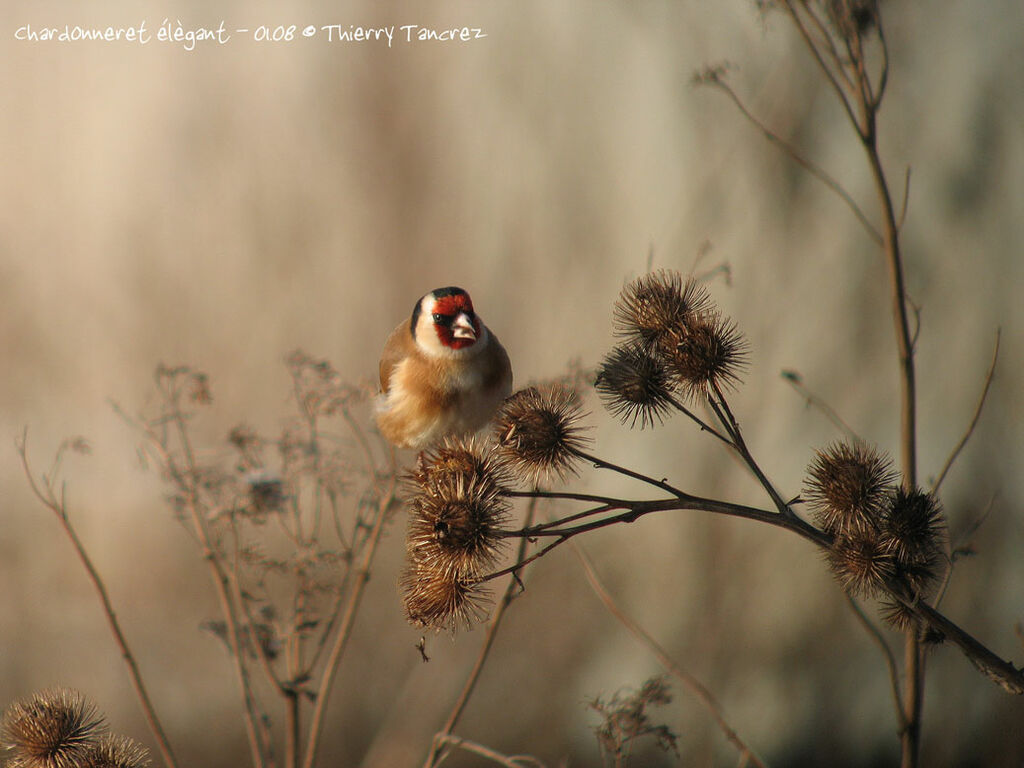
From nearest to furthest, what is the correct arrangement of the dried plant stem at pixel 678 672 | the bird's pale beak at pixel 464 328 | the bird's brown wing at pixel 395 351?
1. the dried plant stem at pixel 678 672
2. the bird's pale beak at pixel 464 328
3. the bird's brown wing at pixel 395 351

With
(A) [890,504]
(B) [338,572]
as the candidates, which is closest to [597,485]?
(B) [338,572]

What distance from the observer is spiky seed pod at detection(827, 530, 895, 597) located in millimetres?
684

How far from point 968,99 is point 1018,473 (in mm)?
981

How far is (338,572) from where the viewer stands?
1.57 m

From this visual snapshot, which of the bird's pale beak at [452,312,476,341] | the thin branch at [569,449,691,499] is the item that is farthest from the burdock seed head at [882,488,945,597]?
the bird's pale beak at [452,312,476,341]

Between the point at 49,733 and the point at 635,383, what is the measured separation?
26.7 inches

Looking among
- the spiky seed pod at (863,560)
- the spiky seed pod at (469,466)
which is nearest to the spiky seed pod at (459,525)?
the spiky seed pod at (469,466)

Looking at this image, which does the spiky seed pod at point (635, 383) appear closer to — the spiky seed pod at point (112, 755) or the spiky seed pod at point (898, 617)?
the spiky seed pod at point (898, 617)

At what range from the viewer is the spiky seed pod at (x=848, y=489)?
738 millimetres

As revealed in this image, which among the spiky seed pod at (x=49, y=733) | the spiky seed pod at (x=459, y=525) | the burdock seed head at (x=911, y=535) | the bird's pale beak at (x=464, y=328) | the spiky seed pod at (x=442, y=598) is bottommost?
the spiky seed pod at (x=49, y=733)

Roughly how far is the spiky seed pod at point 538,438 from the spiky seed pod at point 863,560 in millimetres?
255

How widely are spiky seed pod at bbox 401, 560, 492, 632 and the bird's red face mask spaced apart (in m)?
0.45

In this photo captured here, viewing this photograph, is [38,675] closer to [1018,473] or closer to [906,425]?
[906,425]

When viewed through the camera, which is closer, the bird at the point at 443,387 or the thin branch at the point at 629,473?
the thin branch at the point at 629,473
